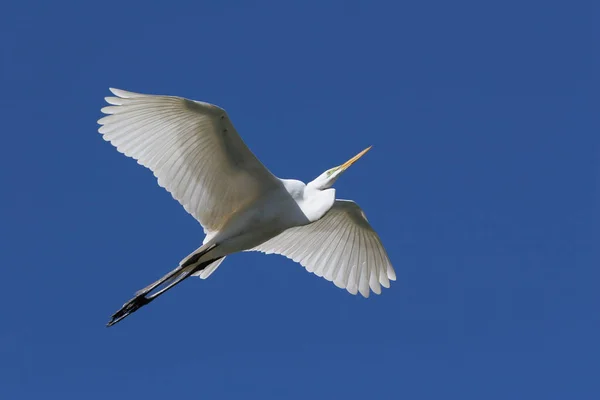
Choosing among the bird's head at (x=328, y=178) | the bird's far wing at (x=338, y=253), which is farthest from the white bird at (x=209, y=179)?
the bird's far wing at (x=338, y=253)

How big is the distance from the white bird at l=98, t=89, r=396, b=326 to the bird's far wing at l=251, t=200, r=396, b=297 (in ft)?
1.85

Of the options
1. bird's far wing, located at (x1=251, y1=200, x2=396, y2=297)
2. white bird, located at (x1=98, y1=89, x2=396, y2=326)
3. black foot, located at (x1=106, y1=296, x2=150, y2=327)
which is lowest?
black foot, located at (x1=106, y1=296, x2=150, y2=327)

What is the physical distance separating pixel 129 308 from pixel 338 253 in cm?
311

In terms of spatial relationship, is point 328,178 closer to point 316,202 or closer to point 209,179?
point 316,202

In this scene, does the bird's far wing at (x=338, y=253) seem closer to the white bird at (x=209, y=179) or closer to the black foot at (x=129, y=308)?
the white bird at (x=209, y=179)

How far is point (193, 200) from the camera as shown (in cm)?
1240

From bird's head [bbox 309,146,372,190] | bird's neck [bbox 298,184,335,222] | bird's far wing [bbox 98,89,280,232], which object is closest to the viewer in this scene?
bird's far wing [bbox 98,89,280,232]

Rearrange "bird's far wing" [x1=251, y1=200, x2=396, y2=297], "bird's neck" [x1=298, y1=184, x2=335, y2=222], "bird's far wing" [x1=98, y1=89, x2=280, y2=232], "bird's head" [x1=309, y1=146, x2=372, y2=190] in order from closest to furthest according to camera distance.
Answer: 1. "bird's far wing" [x1=98, y1=89, x2=280, y2=232]
2. "bird's neck" [x1=298, y1=184, x2=335, y2=222]
3. "bird's head" [x1=309, y1=146, x2=372, y2=190]
4. "bird's far wing" [x1=251, y1=200, x2=396, y2=297]

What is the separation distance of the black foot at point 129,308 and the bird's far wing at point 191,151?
1.24 metres

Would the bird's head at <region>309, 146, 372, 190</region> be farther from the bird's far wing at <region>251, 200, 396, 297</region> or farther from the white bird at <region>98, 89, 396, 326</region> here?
the bird's far wing at <region>251, 200, 396, 297</region>

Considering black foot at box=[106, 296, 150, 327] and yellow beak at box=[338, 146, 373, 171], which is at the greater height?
yellow beak at box=[338, 146, 373, 171]

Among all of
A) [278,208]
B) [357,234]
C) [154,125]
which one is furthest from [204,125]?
[357,234]

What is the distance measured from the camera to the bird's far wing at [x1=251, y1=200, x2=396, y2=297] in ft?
46.3

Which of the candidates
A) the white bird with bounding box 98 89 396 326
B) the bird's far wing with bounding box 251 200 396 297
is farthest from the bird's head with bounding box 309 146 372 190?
the bird's far wing with bounding box 251 200 396 297
